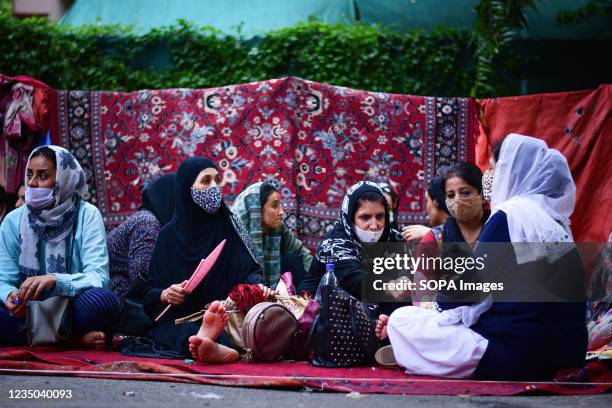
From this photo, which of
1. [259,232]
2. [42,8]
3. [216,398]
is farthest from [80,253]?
[42,8]

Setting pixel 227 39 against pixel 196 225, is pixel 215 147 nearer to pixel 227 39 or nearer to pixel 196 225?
pixel 196 225

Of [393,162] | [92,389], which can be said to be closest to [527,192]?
[92,389]

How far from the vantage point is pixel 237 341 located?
14.6ft

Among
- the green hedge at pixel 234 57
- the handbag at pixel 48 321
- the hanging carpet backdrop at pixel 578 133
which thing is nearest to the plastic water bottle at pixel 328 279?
the handbag at pixel 48 321

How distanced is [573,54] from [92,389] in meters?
6.02

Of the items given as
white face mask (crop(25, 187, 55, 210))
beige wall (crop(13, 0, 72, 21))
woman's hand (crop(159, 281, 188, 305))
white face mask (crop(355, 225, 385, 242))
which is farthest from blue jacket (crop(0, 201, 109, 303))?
beige wall (crop(13, 0, 72, 21))

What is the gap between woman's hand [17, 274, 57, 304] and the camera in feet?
14.5

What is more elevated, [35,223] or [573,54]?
[573,54]

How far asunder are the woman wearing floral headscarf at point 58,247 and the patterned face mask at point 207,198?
0.59 m

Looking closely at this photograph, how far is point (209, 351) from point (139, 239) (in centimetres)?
133

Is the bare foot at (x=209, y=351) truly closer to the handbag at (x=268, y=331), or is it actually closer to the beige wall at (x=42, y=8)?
the handbag at (x=268, y=331)

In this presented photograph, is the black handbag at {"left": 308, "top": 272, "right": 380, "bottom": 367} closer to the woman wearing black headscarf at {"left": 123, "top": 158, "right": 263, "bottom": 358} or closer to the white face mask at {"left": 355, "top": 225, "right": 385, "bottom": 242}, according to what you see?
the white face mask at {"left": 355, "top": 225, "right": 385, "bottom": 242}

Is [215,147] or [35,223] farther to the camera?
[215,147]

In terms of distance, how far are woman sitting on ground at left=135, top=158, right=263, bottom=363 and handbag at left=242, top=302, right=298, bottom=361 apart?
413 millimetres
